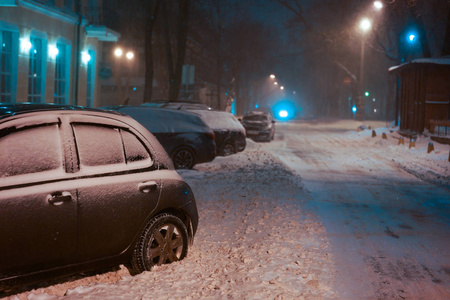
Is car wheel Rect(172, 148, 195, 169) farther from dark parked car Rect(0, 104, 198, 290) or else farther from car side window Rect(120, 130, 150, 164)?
car side window Rect(120, 130, 150, 164)

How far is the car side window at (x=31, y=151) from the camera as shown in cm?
417

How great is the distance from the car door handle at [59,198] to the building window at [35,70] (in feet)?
59.8

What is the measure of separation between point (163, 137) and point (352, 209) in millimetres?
6256

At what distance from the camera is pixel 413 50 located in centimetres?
3294

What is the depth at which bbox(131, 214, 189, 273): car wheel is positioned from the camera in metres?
5.20

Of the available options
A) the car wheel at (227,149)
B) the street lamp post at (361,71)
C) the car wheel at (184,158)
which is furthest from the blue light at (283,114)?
the car wheel at (184,158)

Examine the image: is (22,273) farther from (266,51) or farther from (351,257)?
(266,51)

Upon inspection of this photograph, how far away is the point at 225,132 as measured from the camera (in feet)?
60.5

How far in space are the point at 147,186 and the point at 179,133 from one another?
9199mm

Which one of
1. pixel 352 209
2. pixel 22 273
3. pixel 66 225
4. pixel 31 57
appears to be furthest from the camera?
pixel 31 57

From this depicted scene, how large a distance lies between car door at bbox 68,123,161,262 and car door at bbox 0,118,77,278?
0.52ft

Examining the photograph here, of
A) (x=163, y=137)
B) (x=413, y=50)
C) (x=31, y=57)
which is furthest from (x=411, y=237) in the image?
(x=413, y=50)

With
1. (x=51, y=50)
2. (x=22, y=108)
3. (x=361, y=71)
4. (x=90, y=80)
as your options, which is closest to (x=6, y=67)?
(x=51, y=50)

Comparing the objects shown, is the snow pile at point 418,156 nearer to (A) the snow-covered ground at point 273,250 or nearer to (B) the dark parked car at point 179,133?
(A) the snow-covered ground at point 273,250
